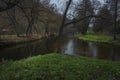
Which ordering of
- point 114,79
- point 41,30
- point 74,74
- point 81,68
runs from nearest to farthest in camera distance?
point 114,79
point 74,74
point 81,68
point 41,30

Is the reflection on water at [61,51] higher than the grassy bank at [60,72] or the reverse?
the reverse

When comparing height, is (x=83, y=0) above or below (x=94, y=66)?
above

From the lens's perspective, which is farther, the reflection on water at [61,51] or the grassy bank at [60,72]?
the reflection on water at [61,51]

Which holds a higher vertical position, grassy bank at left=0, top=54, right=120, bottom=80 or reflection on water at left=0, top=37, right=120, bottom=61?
grassy bank at left=0, top=54, right=120, bottom=80

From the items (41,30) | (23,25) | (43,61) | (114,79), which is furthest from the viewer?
(41,30)

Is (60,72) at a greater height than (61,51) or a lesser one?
greater

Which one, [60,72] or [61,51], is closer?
[60,72]

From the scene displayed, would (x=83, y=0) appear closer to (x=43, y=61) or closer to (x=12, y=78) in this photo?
(x=43, y=61)

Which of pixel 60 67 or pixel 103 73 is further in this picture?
pixel 60 67

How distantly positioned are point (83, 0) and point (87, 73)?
10.0m

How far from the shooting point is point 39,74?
8414mm

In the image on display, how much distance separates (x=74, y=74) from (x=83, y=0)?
10.2 metres

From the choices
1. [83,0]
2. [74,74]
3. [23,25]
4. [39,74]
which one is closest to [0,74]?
[39,74]

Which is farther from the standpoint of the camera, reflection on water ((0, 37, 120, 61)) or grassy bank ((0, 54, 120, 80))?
reflection on water ((0, 37, 120, 61))
